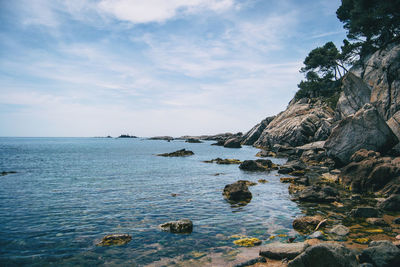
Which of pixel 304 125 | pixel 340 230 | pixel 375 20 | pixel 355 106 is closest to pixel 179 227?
pixel 340 230

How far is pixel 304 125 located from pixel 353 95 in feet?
74.7

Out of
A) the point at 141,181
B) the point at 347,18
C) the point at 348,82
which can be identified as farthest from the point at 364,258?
the point at 347,18

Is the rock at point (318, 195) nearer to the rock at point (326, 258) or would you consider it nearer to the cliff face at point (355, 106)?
the rock at point (326, 258)

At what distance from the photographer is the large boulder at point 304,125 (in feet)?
198

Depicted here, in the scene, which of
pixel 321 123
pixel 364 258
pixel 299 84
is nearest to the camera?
pixel 364 258

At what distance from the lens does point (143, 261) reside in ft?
32.0

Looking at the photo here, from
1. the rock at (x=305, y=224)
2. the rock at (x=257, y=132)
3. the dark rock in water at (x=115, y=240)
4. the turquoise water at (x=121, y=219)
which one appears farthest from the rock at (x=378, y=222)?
the rock at (x=257, y=132)

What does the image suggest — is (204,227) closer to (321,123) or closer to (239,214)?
(239,214)

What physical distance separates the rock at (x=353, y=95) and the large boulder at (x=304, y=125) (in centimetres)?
1249

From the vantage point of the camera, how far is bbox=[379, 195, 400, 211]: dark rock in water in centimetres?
1530

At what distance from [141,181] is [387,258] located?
81.0 feet

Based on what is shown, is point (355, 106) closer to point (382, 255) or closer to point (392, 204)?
point (392, 204)

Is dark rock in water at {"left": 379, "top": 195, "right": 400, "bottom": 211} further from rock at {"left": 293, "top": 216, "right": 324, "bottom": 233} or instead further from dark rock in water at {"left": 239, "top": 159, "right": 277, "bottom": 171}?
dark rock in water at {"left": 239, "top": 159, "right": 277, "bottom": 171}

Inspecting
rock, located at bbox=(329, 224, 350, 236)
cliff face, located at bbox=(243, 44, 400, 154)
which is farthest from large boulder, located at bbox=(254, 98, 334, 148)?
rock, located at bbox=(329, 224, 350, 236)
